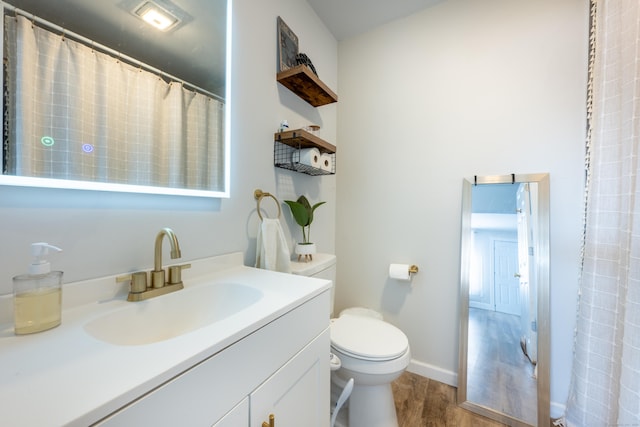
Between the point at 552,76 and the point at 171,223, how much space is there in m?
1.98

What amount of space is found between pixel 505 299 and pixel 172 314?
1.72 meters

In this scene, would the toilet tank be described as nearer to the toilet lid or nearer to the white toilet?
the white toilet

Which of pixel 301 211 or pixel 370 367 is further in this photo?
pixel 301 211

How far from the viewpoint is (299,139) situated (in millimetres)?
1286

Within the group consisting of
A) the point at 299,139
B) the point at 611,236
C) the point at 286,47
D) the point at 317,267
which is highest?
the point at 286,47

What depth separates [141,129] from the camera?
81cm

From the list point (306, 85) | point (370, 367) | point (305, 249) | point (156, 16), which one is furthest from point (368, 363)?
point (156, 16)

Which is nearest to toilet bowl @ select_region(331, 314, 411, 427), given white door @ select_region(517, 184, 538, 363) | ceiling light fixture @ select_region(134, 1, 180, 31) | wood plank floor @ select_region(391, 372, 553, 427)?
wood plank floor @ select_region(391, 372, 553, 427)

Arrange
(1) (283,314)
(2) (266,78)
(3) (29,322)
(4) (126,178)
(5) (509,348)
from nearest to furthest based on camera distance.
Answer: (3) (29,322) → (1) (283,314) → (4) (126,178) → (2) (266,78) → (5) (509,348)

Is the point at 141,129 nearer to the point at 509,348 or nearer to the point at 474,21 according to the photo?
the point at 474,21

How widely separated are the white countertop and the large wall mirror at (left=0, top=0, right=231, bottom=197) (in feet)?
1.10

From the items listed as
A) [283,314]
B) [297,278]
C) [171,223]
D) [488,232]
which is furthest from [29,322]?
[488,232]

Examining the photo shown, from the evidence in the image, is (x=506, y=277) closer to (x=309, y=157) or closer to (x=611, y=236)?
(x=611, y=236)

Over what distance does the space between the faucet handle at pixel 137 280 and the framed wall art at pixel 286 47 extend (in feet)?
3.97
